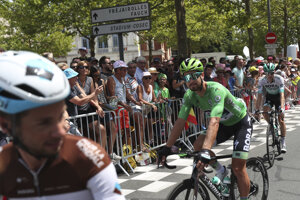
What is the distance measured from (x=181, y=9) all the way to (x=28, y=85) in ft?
43.2

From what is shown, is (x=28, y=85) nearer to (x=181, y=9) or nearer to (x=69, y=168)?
(x=69, y=168)

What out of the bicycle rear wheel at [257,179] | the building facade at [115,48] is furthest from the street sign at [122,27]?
the building facade at [115,48]

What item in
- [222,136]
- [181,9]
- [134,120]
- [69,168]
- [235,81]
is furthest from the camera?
[181,9]

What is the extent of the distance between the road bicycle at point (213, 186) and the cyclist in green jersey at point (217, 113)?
11 cm

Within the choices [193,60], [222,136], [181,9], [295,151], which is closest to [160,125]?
[295,151]

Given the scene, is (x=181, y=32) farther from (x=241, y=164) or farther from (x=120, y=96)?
(x=241, y=164)

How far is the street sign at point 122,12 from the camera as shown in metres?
8.80

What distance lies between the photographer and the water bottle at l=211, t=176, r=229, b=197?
4.36m

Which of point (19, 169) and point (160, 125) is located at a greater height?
point (19, 169)

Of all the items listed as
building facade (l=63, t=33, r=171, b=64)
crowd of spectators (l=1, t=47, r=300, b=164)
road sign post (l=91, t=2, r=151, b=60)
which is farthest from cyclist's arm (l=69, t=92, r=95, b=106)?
building facade (l=63, t=33, r=171, b=64)

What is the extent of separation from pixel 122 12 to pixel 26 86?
7.56m

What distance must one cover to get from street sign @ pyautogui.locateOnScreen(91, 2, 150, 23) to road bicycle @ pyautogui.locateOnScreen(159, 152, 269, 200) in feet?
15.8

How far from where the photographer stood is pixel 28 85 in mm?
1499

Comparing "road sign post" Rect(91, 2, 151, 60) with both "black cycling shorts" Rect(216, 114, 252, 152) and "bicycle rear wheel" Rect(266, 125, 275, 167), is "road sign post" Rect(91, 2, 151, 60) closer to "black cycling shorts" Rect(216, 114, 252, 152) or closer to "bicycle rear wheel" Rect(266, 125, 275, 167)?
"bicycle rear wheel" Rect(266, 125, 275, 167)
